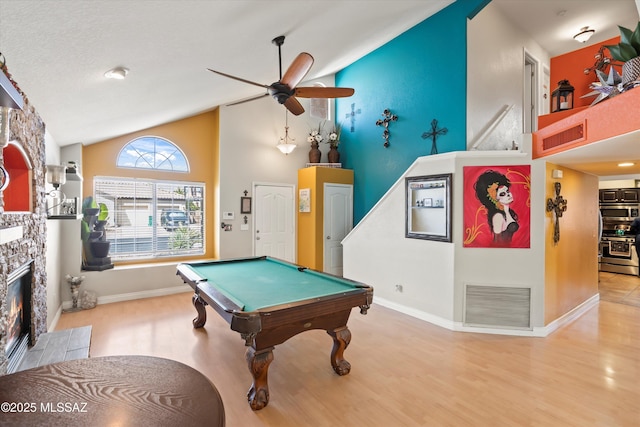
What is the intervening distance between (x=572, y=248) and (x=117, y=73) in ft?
18.5

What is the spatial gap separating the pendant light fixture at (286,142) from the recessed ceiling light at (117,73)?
12.0 ft

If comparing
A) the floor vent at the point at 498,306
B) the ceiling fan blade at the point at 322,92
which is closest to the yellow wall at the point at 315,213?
the ceiling fan blade at the point at 322,92

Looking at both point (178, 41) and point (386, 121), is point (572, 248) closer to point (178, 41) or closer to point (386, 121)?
point (386, 121)

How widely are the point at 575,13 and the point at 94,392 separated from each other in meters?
7.11

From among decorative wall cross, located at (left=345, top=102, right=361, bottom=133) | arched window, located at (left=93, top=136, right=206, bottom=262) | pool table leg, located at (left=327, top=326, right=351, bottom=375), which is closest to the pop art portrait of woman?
pool table leg, located at (left=327, top=326, right=351, bottom=375)

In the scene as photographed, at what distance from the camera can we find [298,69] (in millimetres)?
2846

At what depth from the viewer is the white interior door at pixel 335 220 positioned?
20.7 ft

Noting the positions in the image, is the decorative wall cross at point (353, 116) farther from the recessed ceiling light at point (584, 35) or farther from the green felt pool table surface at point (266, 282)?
the recessed ceiling light at point (584, 35)

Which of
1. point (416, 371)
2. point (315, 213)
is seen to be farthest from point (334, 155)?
point (416, 371)

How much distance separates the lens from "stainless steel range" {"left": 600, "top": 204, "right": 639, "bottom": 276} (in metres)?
6.78

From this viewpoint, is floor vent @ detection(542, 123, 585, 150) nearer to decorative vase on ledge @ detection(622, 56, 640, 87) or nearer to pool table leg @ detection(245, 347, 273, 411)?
decorative vase on ledge @ detection(622, 56, 640, 87)

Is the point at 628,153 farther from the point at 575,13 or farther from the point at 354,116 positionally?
the point at 354,116

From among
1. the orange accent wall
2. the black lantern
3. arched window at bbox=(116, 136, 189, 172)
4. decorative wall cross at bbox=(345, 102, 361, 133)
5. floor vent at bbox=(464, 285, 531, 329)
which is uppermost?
the orange accent wall

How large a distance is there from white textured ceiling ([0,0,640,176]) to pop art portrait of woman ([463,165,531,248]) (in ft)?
1.84
